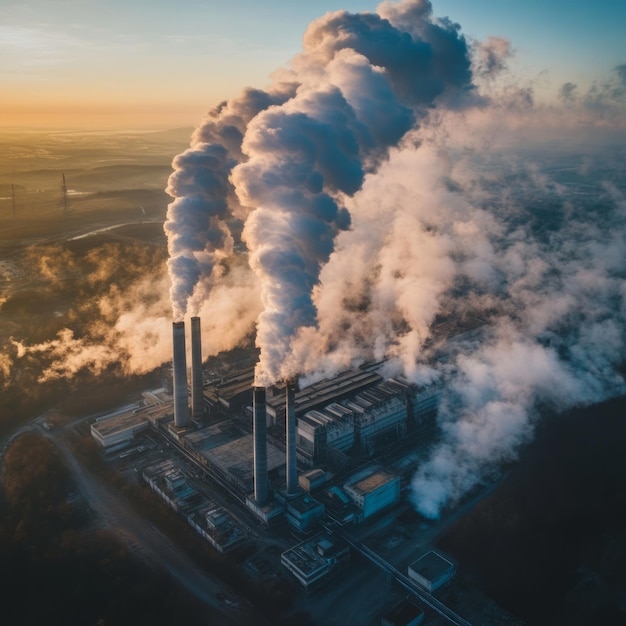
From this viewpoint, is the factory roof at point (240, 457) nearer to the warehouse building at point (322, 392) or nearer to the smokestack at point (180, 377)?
the warehouse building at point (322, 392)

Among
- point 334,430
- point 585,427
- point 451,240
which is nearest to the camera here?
point 334,430

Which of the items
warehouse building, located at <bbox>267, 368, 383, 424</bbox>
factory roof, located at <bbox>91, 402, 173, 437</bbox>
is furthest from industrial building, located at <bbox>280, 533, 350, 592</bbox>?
factory roof, located at <bbox>91, 402, 173, 437</bbox>

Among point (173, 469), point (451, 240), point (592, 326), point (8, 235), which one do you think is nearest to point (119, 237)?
point (8, 235)

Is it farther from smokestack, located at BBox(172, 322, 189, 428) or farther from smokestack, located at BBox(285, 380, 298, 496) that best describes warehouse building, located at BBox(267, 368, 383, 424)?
smokestack, located at BBox(285, 380, 298, 496)

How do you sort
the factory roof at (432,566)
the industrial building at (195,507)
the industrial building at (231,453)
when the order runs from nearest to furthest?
the factory roof at (432,566), the industrial building at (195,507), the industrial building at (231,453)

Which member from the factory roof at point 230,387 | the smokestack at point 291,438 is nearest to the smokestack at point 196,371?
the factory roof at point 230,387

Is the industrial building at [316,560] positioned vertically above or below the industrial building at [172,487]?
above

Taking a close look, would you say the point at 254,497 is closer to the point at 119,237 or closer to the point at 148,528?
the point at 148,528

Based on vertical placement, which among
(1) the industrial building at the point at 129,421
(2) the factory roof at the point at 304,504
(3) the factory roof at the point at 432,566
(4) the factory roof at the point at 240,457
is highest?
(2) the factory roof at the point at 304,504
